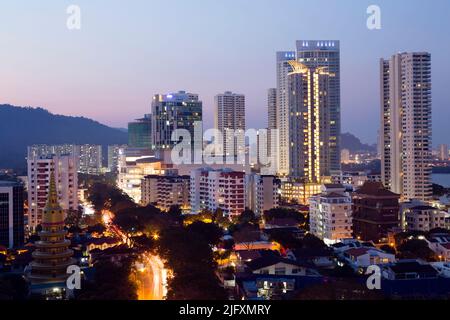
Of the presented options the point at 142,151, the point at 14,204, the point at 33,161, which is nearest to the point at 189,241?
the point at 14,204

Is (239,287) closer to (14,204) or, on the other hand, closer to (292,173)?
(14,204)

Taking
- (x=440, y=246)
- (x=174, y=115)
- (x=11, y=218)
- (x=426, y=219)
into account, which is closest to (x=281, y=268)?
(x=440, y=246)

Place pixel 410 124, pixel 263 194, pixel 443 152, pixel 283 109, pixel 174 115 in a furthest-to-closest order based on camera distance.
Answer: pixel 443 152 < pixel 174 115 < pixel 283 109 < pixel 410 124 < pixel 263 194

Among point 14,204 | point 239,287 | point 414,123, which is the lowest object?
point 239,287

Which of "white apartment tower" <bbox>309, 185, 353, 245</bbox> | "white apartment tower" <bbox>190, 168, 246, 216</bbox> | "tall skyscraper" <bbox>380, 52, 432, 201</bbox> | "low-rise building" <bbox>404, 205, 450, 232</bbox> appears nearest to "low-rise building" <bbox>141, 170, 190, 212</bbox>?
"white apartment tower" <bbox>190, 168, 246, 216</bbox>

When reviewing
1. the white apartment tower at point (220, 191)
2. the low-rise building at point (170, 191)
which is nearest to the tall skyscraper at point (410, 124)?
the white apartment tower at point (220, 191)

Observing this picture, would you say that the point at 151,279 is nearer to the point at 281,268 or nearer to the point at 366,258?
the point at 281,268
